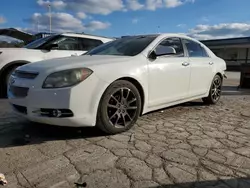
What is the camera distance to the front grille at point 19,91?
3.99m

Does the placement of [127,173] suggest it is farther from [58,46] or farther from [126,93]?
[58,46]

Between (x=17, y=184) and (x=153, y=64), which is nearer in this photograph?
(x=17, y=184)

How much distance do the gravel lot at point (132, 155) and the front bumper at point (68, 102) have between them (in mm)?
304

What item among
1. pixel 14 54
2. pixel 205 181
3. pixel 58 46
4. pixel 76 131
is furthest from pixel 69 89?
pixel 58 46

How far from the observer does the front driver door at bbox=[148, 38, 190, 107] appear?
15.8 feet

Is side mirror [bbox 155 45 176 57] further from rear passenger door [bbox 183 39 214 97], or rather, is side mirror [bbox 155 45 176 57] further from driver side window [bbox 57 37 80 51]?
driver side window [bbox 57 37 80 51]

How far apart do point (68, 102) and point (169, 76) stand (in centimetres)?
204

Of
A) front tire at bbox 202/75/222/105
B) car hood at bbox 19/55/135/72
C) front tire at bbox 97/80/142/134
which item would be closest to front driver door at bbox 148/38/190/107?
front tire at bbox 97/80/142/134

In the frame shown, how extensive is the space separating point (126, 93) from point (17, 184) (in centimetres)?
208

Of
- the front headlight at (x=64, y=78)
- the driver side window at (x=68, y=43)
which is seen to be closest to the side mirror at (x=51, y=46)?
the driver side window at (x=68, y=43)

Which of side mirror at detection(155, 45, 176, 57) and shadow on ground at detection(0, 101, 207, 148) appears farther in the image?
side mirror at detection(155, 45, 176, 57)

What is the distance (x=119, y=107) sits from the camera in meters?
4.30

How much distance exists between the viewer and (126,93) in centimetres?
438

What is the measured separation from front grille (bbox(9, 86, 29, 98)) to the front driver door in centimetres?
188
